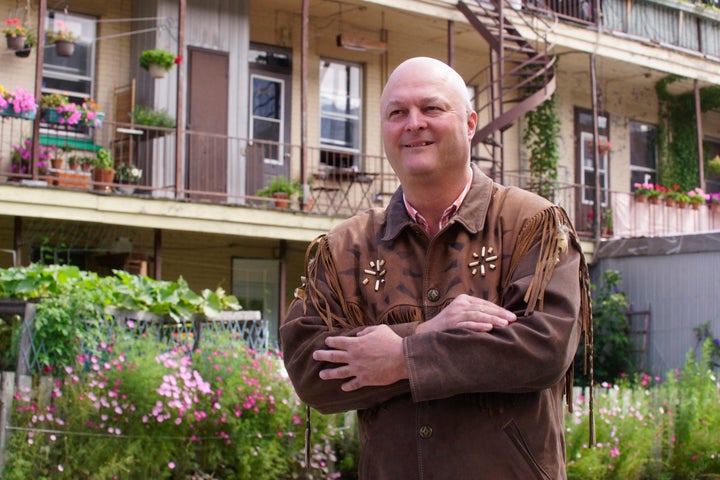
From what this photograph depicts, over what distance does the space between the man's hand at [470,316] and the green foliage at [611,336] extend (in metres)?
13.9

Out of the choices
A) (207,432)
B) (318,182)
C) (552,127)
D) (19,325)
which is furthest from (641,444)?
(552,127)

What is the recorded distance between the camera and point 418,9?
55.0 ft

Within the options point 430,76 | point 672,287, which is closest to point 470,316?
point 430,76

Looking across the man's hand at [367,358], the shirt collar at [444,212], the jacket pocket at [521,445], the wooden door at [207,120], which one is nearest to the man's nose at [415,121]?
the shirt collar at [444,212]

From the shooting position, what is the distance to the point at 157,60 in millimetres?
13977

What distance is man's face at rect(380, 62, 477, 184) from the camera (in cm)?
293

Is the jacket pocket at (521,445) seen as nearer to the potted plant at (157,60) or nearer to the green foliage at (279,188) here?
the potted plant at (157,60)

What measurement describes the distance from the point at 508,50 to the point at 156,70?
652 cm

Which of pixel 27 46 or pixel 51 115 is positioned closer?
pixel 51 115

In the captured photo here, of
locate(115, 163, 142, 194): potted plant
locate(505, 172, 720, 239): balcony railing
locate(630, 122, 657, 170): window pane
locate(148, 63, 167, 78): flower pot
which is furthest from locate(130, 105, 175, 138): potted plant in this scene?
locate(630, 122, 657, 170): window pane

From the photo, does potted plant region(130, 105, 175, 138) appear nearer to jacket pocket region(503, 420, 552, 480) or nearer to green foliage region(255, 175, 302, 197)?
green foliage region(255, 175, 302, 197)

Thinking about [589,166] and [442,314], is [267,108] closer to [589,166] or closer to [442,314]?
[589,166]

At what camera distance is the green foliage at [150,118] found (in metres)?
14.4

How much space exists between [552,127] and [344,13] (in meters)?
4.74
